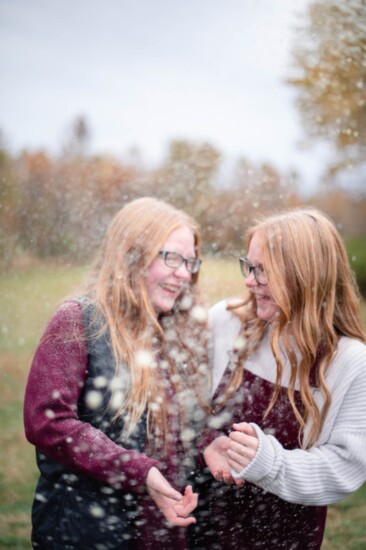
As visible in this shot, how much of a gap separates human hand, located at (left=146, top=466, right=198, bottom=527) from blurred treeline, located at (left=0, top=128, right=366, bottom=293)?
3.41 ft

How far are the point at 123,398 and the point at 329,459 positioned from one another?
1.77 ft

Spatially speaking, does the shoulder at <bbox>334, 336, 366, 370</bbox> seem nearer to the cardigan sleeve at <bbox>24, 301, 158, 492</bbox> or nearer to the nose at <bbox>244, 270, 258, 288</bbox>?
the nose at <bbox>244, 270, 258, 288</bbox>

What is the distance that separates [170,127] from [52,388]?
1.22 m

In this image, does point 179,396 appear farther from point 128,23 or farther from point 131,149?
point 128,23

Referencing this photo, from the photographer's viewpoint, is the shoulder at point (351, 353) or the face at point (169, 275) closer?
the shoulder at point (351, 353)

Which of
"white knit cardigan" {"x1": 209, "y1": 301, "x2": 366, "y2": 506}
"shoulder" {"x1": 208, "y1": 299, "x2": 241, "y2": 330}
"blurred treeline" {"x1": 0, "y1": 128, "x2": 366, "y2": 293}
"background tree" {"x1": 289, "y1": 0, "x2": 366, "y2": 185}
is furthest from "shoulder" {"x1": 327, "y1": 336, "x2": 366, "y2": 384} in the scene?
"background tree" {"x1": 289, "y1": 0, "x2": 366, "y2": 185}

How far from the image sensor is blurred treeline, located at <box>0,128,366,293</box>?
6.94 ft

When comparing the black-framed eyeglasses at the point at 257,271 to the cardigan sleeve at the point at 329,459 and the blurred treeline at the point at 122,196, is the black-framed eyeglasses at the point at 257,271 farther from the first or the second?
the blurred treeline at the point at 122,196

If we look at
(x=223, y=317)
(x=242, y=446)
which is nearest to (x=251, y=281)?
(x=223, y=317)

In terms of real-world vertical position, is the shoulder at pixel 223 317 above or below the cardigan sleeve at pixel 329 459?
above

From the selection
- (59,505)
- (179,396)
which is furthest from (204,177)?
(59,505)

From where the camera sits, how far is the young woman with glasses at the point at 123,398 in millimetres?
1364

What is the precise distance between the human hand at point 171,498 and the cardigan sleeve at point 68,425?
0.02 meters

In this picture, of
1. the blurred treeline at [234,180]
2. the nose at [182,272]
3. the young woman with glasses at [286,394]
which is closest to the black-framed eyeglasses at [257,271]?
the young woman with glasses at [286,394]
